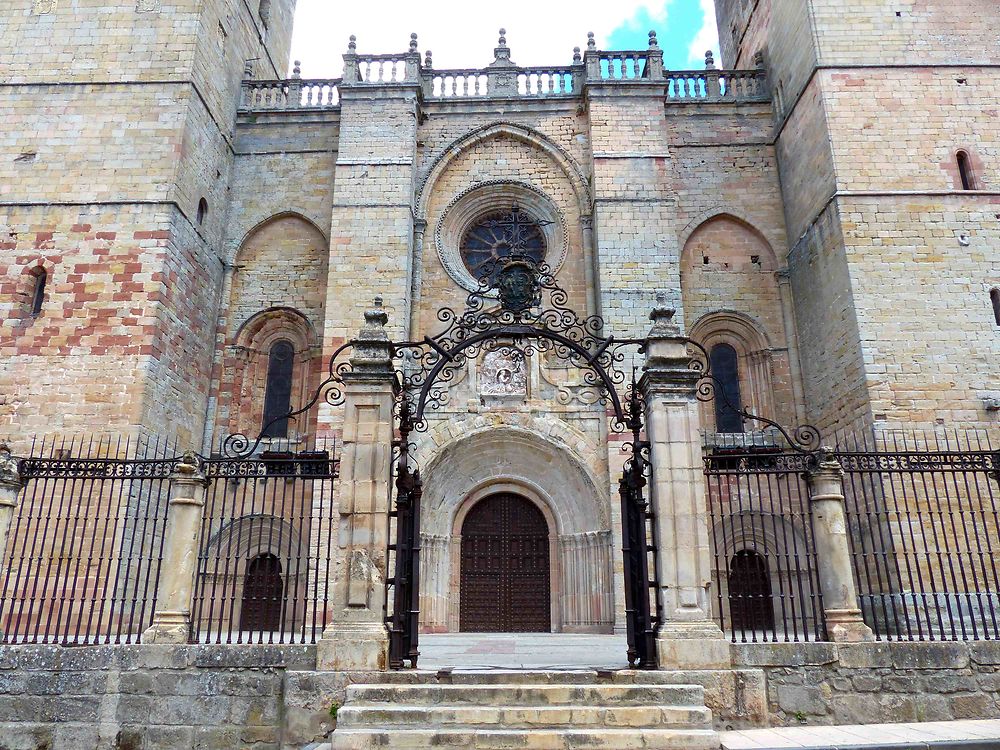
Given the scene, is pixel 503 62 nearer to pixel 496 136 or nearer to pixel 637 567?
pixel 496 136

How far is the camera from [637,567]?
6.24m

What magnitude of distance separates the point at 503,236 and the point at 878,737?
11.1m

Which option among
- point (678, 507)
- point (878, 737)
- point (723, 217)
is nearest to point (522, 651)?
point (678, 507)

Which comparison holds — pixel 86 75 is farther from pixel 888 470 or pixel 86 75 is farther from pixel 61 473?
pixel 888 470

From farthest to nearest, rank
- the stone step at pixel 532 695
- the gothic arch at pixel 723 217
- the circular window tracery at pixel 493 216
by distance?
the gothic arch at pixel 723 217
the circular window tracery at pixel 493 216
the stone step at pixel 532 695

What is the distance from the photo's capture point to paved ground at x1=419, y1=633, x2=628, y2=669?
6.41 m

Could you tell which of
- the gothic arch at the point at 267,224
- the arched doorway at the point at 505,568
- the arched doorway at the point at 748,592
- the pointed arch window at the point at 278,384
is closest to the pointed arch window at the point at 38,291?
the gothic arch at the point at 267,224

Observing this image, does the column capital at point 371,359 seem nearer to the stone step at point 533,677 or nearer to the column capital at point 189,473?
the column capital at point 189,473

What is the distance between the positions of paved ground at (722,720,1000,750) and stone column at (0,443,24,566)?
6.45 meters

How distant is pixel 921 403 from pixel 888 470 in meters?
4.71

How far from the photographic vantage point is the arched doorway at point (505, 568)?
12.0 m

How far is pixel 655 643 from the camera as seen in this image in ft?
19.2

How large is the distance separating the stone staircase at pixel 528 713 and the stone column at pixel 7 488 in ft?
12.3

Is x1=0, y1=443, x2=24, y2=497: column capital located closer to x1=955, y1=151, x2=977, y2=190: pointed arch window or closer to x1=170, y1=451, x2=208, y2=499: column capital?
x1=170, y1=451, x2=208, y2=499: column capital
